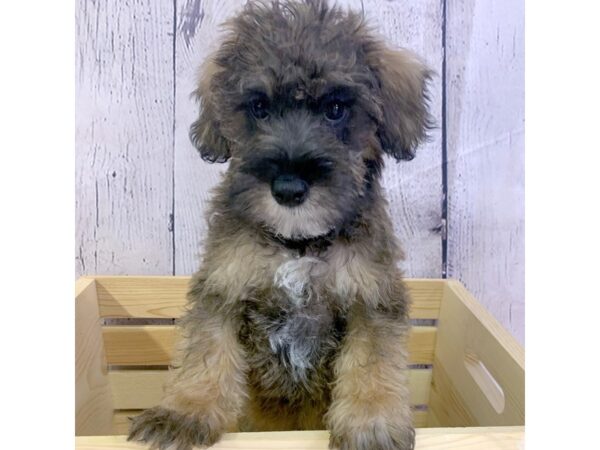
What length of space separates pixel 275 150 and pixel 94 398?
0.94m

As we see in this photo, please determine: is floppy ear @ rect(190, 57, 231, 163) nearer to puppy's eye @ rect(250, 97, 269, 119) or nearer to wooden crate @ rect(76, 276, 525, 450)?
puppy's eye @ rect(250, 97, 269, 119)

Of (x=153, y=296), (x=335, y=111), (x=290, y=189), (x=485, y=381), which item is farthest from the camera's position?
(x=153, y=296)

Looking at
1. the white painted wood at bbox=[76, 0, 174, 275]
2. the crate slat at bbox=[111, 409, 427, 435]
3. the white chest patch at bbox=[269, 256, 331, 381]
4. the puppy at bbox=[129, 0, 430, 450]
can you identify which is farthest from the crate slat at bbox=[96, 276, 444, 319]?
the white chest patch at bbox=[269, 256, 331, 381]

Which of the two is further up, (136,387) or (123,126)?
(123,126)

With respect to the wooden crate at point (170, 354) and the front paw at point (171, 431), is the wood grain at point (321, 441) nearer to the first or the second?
the front paw at point (171, 431)

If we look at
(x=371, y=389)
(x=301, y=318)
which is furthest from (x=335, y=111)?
(x=371, y=389)

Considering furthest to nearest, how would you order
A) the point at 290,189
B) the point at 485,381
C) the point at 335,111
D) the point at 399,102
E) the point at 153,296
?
the point at 153,296
the point at 485,381
the point at 399,102
the point at 335,111
the point at 290,189

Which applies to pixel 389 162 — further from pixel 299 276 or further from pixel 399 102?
pixel 299 276

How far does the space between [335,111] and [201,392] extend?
0.59 metres

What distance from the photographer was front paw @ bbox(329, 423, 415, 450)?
1053 mm

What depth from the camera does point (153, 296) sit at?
5.60 ft

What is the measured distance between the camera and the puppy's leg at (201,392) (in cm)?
106
